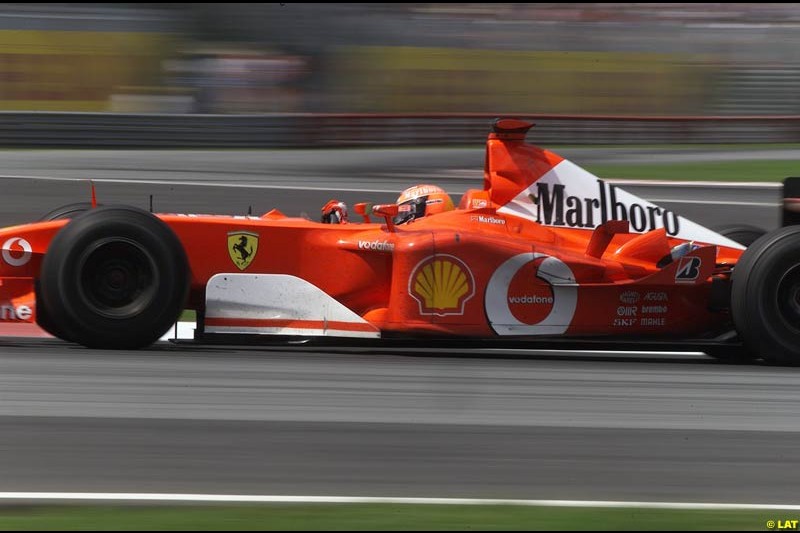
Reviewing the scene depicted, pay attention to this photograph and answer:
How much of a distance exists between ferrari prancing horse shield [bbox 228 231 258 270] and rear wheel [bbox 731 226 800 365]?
285 cm

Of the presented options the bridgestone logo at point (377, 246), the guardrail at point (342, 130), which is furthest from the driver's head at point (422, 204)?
the guardrail at point (342, 130)

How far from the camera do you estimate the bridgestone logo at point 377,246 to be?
21.9ft

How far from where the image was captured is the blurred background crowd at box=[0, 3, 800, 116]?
2084 cm

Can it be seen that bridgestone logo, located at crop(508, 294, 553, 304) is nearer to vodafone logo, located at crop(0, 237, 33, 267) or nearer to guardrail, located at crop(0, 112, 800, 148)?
vodafone logo, located at crop(0, 237, 33, 267)

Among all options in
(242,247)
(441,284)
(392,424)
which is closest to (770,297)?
(441,284)

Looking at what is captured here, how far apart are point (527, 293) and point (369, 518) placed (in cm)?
303

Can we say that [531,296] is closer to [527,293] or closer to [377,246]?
[527,293]

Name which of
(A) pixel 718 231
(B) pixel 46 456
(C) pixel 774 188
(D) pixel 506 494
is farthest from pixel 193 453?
(C) pixel 774 188

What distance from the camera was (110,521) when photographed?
377 cm

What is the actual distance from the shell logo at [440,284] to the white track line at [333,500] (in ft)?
8.35

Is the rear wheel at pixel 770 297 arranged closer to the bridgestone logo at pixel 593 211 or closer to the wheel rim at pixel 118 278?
the bridgestone logo at pixel 593 211

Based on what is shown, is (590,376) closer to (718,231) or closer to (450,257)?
(450,257)

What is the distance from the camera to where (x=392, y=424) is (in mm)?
5066

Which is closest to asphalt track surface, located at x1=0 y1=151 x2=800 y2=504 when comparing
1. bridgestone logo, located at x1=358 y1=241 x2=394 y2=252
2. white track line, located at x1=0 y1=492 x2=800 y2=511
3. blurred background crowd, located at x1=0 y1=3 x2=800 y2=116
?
white track line, located at x1=0 y1=492 x2=800 y2=511
